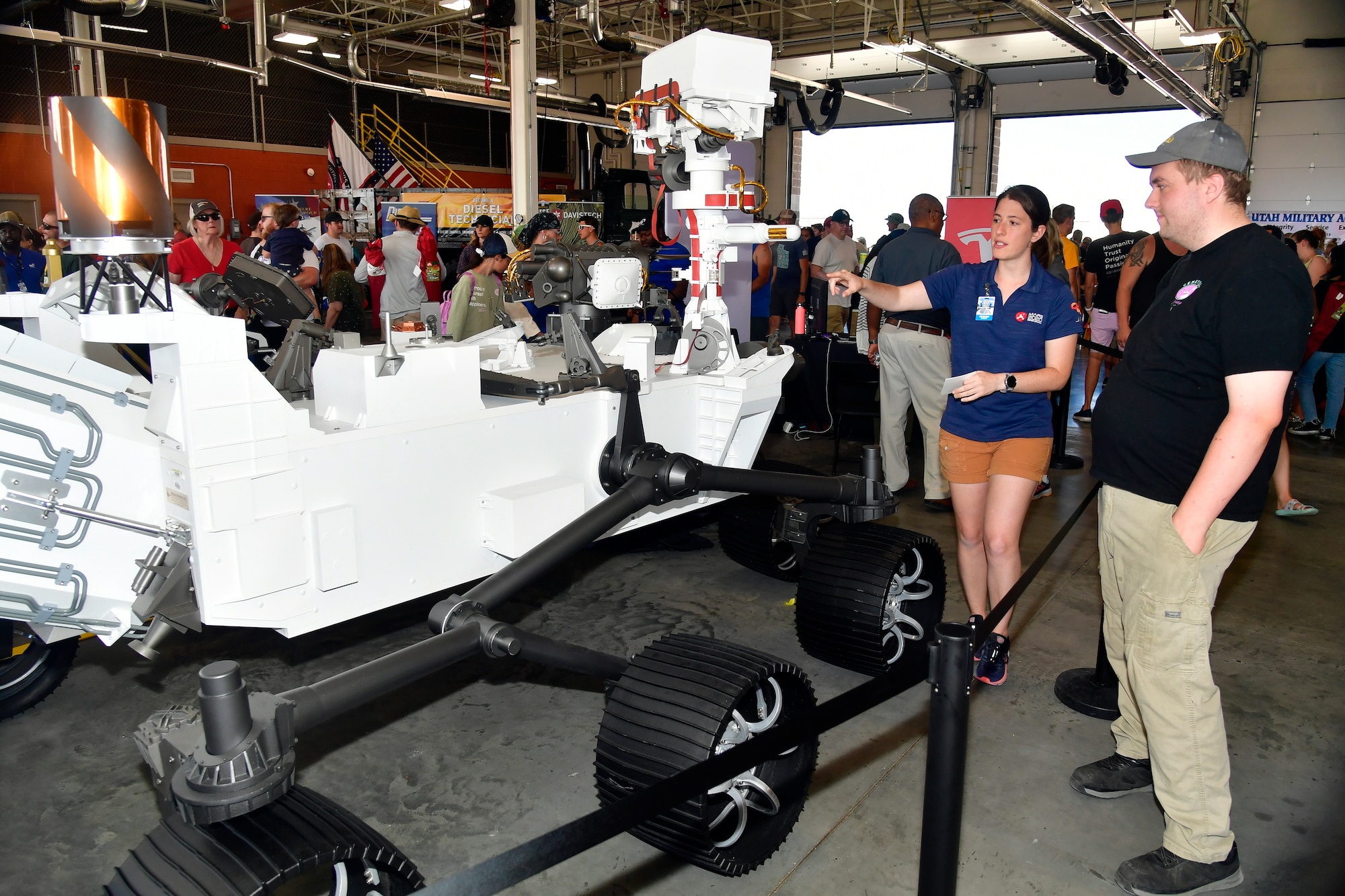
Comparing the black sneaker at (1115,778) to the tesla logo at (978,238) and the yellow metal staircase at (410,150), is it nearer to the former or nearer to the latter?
the tesla logo at (978,238)

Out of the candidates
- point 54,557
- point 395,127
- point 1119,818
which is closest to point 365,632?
point 54,557

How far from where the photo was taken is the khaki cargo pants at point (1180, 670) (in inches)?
83.0

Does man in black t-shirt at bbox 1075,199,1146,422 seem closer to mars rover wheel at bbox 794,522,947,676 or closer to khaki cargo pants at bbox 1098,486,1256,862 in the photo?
mars rover wheel at bbox 794,522,947,676

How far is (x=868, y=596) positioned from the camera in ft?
10.3

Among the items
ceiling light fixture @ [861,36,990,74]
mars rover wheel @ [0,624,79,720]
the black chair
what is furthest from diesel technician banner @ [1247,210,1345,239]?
mars rover wheel @ [0,624,79,720]

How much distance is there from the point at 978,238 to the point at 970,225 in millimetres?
356

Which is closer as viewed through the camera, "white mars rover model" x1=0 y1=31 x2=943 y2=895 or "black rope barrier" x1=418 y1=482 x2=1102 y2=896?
"black rope barrier" x1=418 y1=482 x2=1102 y2=896

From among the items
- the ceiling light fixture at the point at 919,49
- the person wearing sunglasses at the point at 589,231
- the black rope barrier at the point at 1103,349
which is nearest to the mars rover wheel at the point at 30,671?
the person wearing sunglasses at the point at 589,231

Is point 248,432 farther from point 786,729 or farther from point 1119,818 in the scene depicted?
point 1119,818

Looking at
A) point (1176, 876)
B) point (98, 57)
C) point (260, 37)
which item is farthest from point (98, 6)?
point (1176, 876)

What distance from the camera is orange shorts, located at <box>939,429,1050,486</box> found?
294 cm

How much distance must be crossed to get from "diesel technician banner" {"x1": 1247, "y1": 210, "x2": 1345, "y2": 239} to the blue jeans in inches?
293

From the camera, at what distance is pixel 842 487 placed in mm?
3291

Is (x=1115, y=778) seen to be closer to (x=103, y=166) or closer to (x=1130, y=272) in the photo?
(x=103, y=166)
